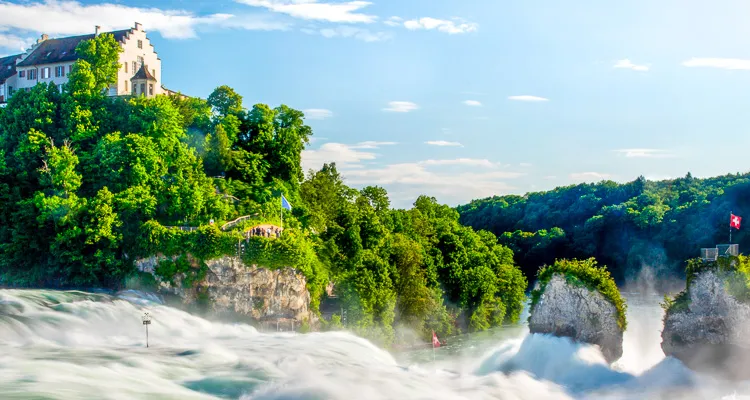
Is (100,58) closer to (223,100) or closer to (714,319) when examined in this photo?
(223,100)

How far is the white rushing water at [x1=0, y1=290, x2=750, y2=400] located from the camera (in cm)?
2645

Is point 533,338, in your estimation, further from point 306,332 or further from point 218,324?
point 218,324

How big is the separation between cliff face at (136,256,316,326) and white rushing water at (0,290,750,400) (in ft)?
4.42

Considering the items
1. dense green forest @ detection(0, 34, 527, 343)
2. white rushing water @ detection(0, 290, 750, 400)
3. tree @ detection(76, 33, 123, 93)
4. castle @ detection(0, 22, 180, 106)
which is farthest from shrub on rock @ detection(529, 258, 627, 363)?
castle @ detection(0, 22, 180, 106)

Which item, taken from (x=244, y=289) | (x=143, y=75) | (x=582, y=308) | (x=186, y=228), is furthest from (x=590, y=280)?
(x=143, y=75)

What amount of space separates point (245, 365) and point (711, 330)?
67.0 feet

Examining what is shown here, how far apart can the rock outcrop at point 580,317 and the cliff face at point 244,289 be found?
15.5 m

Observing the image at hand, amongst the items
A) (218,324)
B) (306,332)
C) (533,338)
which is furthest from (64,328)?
(533,338)

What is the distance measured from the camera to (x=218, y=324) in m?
44.3

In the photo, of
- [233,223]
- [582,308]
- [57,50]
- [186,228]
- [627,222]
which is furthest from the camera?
[627,222]

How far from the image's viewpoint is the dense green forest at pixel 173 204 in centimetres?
4669

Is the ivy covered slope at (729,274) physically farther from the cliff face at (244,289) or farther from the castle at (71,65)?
the castle at (71,65)

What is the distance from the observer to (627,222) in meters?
107

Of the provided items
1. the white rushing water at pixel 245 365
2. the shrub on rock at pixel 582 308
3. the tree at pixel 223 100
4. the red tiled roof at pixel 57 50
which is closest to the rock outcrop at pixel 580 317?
the shrub on rock at pixel 582 308
